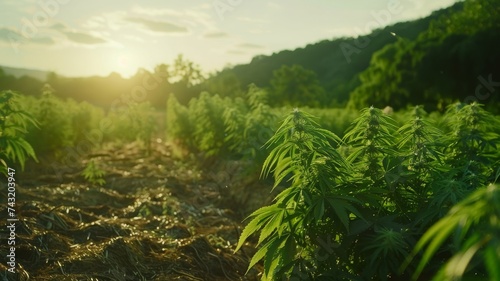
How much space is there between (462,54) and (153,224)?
96.6ft

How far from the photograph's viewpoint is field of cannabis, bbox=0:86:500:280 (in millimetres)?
3084

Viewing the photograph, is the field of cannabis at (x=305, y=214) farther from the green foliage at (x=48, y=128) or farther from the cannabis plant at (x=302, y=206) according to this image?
the green foliage at (x=48, y=128)

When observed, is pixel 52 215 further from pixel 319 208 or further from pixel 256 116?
pixel 256 116

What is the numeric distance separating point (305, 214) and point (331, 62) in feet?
300

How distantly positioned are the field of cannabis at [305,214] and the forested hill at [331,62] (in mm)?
53932

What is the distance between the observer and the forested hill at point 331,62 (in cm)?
7019

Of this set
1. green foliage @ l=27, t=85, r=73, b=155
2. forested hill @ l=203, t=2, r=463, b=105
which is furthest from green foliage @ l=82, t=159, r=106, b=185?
forested hill @ l=203, t=2, r=463, b=105

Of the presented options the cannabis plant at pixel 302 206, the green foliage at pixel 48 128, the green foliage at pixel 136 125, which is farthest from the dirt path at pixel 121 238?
the green foliage at pixel 136 125

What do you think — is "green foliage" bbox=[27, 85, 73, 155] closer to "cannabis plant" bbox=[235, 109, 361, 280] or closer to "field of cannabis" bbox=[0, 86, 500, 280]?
"field of cannabis" bbox=[0, 86, 500, 280]

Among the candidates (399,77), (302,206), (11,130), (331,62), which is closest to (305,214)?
(302,206)

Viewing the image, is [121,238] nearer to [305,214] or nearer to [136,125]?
[305,214]

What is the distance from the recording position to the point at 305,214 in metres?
3.24

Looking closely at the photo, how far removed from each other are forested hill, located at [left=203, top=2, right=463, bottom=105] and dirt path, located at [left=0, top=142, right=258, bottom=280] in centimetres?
5328

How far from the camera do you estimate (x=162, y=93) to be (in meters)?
56.7
